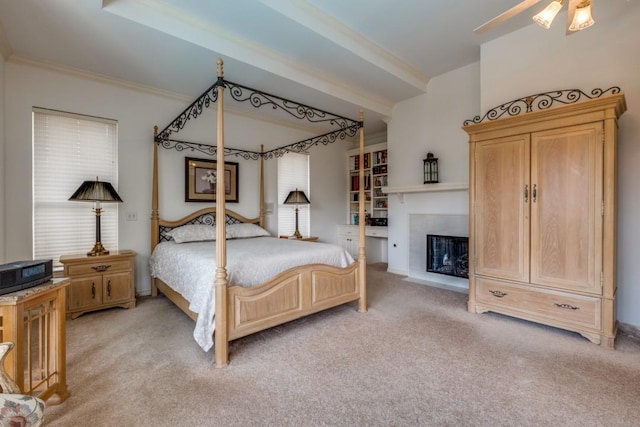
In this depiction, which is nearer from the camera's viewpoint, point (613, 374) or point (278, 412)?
point (278, 412)

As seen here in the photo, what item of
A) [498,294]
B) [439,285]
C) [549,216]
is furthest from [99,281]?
[549,216]

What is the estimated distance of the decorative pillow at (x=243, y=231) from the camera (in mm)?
4093

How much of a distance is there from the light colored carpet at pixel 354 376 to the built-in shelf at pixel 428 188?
1774mm

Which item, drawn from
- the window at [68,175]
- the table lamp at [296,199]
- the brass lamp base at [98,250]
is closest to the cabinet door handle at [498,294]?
the table lamp at [296,199]

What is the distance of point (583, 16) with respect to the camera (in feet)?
5.52

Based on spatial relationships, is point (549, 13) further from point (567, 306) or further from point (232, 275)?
point (232, 275)

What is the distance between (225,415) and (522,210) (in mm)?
2962

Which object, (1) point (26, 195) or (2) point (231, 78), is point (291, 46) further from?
(1) point (26, 195)

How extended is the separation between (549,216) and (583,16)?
1.62 meters

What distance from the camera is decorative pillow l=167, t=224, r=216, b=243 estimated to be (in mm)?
3662

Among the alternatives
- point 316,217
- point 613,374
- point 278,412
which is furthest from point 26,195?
point 613,374

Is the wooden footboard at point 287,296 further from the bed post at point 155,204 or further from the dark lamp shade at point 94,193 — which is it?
the dark lamp shade at point 94,193

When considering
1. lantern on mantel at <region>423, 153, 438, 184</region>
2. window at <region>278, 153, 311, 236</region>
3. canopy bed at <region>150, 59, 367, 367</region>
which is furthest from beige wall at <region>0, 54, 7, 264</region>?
lantern on mantel at <region>423, 153, 438, 184</region>

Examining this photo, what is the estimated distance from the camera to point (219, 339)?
83.9 inches
